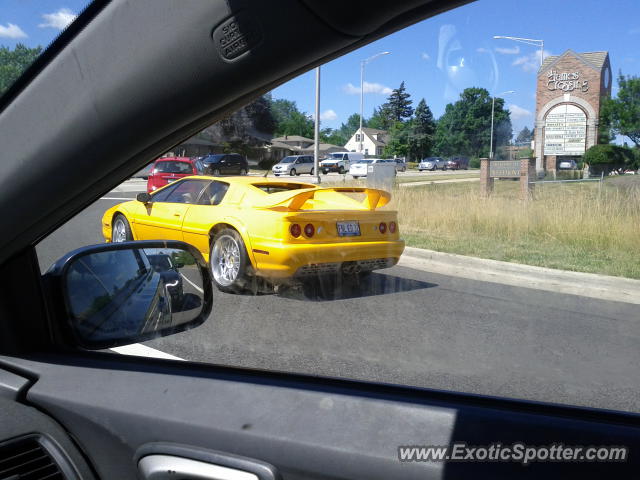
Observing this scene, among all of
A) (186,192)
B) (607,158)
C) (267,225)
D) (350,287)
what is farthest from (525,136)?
(186,192)

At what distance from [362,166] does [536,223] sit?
0.57 m

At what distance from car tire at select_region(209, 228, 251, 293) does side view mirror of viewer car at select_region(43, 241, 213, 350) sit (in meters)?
0.05

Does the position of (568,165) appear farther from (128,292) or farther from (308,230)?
(128,292)

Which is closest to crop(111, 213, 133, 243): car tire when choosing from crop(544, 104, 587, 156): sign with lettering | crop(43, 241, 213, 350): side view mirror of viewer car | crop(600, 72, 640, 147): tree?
crop(43, 241, 213, 350): side view mirror of viewer car

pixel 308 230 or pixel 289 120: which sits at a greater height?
pixel 289 120

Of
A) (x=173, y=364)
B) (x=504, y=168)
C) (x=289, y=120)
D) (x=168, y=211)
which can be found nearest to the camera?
(x=504, y=168)

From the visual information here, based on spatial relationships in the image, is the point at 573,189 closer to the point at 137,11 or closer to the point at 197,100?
the point at 197,100

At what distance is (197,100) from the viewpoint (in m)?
1.42

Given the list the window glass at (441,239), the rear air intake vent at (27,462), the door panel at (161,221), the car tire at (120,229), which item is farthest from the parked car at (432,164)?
the rear air intake vent at (27,462)

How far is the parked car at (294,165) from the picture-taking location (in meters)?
1.93

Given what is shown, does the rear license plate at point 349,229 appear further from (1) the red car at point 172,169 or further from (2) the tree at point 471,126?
(1) the red car at point 172,169

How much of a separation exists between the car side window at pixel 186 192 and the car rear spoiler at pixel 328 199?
8.9 inches

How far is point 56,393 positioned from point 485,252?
148 cm

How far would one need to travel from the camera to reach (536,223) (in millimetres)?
1796
